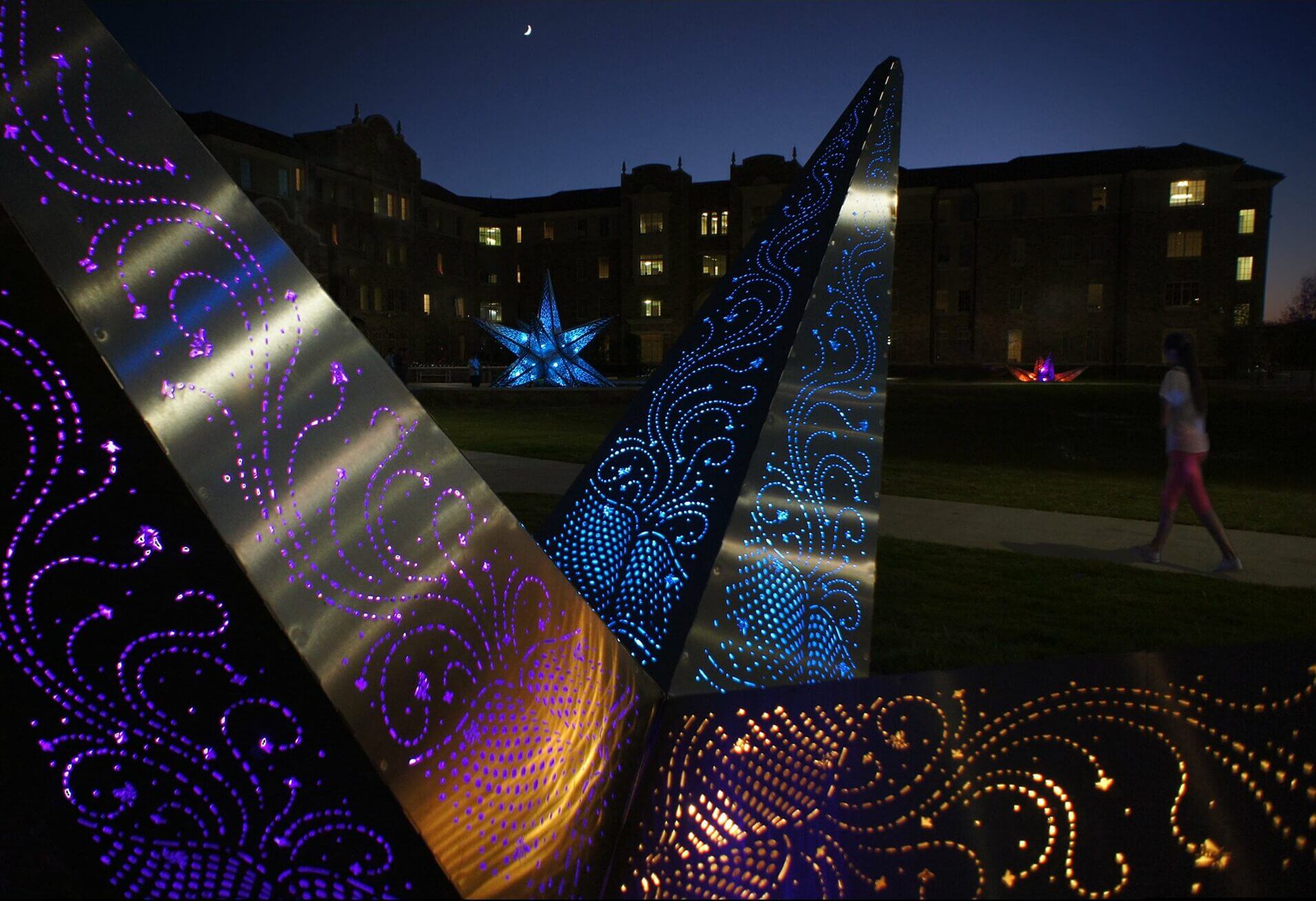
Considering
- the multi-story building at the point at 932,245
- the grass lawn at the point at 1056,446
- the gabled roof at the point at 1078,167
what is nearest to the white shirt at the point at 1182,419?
the grass lawn at the point at 1056,446

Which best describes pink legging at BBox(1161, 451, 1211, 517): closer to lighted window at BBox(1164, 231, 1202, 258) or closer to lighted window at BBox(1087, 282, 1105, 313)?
lighted window at BBox(1087, 282, 1105, 313)

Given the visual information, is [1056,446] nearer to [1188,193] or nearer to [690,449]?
[690,449]

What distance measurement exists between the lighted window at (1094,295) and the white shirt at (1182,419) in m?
40.2

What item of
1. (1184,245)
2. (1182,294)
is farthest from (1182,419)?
(1184,245)

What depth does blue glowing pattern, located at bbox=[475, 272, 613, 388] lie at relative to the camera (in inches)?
1001

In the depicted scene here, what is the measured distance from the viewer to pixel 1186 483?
18.8 ft

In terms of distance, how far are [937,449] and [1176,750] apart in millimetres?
11666

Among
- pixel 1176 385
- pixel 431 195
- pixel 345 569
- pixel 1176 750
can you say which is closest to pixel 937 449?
pixel 1176 385

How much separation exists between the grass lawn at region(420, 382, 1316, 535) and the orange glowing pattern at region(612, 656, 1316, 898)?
6751 millimetres

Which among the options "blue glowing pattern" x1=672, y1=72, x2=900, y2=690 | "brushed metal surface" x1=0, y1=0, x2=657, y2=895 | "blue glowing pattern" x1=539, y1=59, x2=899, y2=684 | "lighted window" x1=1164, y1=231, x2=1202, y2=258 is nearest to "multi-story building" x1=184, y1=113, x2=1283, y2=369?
"lighted window" x1=1164, y1=231, x2=1202, y2=258

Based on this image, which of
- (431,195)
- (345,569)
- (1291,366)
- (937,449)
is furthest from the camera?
(431,195)

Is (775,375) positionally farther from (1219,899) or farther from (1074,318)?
(1074,318)

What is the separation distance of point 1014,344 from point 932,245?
6.59 m

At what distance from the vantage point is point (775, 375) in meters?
2.75
